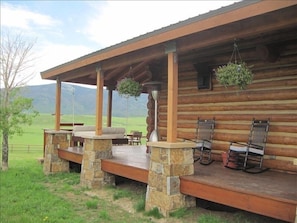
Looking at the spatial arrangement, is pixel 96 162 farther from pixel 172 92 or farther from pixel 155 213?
pixel 172 92

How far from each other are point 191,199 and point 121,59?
2.98 m

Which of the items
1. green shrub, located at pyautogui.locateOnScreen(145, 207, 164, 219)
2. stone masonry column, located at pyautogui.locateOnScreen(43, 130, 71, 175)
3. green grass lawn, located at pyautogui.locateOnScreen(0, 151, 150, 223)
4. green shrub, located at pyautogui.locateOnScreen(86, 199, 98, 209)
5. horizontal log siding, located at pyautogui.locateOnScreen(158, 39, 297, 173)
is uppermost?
horizontal log siding, located at pyautogui.locateOnScreen(158, 39, 297, 173)

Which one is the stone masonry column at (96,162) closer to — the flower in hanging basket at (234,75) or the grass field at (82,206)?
the grass field at (82,206)

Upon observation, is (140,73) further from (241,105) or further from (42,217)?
(42,217)

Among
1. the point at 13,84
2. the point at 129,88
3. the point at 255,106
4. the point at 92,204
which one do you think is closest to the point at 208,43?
the point at 255,106

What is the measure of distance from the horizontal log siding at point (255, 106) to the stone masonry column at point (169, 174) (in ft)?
4.58

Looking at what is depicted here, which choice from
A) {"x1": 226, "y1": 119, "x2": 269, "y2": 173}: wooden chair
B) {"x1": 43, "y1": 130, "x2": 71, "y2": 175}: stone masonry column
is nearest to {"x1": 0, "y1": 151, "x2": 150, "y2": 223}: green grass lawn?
{"x1": 43, "y1": 130, "x2": 71, "y2": 175}: stone masonry column

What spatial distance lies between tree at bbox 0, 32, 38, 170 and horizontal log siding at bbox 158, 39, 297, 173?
5.18 metres

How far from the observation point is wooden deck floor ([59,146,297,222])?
3.62 m

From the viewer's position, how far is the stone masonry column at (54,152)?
8992 mm

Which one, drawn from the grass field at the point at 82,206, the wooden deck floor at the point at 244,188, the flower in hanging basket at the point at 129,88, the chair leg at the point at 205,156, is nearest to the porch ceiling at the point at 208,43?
the flower in hanging basket at the point at 129,88

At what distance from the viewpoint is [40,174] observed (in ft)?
29.8

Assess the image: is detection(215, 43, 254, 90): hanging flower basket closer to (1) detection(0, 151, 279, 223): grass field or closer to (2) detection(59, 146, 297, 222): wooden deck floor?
(2) detection(59, 146, 297, 222): wooden deck floor

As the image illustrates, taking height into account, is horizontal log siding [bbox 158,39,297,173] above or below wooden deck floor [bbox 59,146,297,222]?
above
